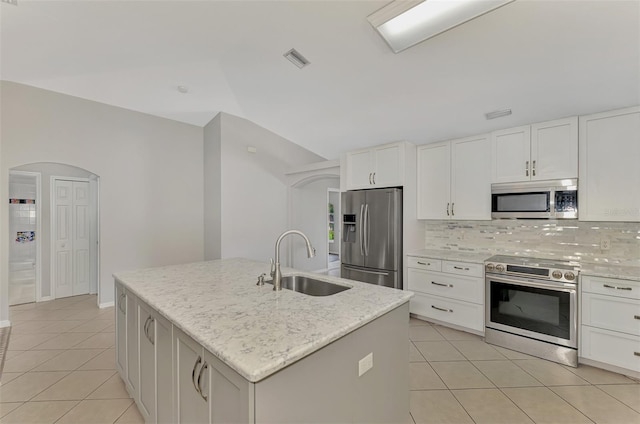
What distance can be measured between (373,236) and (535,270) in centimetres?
173

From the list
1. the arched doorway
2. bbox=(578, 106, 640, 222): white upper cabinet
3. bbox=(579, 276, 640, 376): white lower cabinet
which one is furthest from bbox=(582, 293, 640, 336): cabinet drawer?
the arched doorway

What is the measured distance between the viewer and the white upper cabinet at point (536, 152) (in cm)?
279

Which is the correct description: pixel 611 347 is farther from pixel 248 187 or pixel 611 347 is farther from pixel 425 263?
pixel 248 187

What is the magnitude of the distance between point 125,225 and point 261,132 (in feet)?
9.00

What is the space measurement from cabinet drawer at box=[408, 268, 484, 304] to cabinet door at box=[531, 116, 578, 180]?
1.32 meters

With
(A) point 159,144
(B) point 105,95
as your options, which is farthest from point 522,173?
(B) point 105,95

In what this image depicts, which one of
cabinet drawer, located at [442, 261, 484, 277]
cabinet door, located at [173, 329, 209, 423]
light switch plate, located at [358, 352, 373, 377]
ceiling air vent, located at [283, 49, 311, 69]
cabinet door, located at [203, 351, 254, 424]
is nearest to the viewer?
cabinet door, located at [203, 351, 254, 424]

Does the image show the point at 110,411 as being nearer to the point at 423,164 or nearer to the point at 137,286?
the point at 137,286

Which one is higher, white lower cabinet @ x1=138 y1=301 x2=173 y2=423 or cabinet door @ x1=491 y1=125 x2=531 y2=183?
cabinet door @ x1=491 y1=125 x2=531 y2=183

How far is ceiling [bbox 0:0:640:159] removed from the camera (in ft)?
7.08

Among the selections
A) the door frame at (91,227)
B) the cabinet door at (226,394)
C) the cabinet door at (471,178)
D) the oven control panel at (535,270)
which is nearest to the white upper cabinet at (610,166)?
the oven control panel at (535,270)

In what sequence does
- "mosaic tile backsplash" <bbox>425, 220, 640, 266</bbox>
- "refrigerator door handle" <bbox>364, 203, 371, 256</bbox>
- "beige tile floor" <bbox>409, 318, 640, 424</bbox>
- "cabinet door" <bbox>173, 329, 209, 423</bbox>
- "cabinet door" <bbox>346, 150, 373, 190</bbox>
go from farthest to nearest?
1. "cabinet door" <bbox>346, 150, 373, 190</bbox>
2. "refrigerator door handle" <bbox>364, 203, 371, 256</bbox>
3. "mosaic tile backsplash" <bbox>425, 220, 640, 266</bbox>
4. "beige tile floor" <bbox>409, 318, 640, 424</bbox>
5. "cabinet door" <bbox>173, 329, 209, 423</bbox>

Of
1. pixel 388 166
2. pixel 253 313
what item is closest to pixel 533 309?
pixel 388 166

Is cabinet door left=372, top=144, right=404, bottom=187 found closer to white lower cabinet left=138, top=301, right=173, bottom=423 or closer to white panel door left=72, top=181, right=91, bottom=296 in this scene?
white lower cabinet left=138, top=301, right=173, bottom=423
